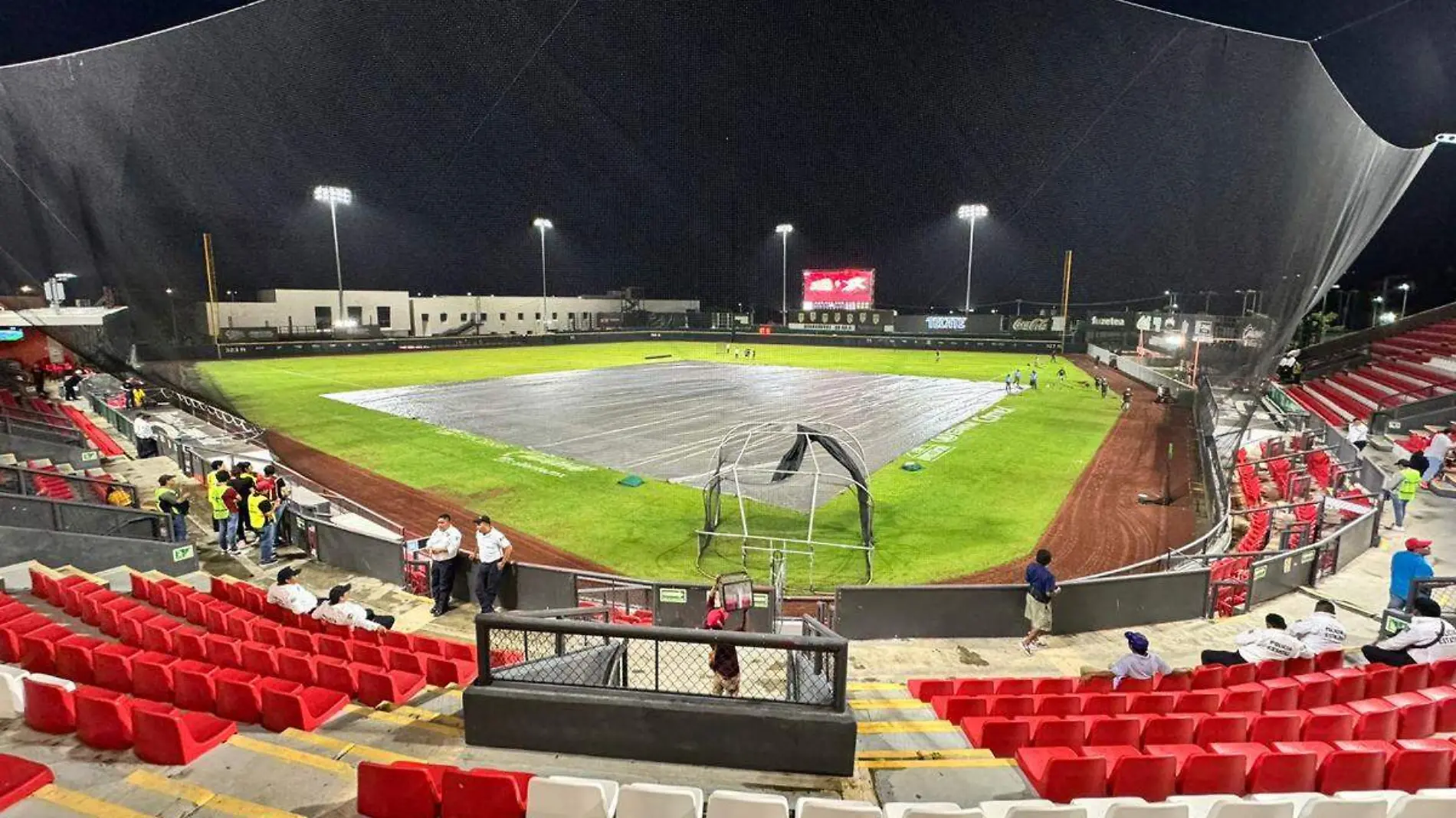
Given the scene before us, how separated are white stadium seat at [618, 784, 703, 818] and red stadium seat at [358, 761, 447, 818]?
42.4 inches

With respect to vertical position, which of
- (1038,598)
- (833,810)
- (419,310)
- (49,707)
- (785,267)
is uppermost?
(785,267)

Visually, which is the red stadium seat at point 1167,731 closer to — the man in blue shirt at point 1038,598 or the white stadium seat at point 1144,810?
the white stadium seat at point 1144,810

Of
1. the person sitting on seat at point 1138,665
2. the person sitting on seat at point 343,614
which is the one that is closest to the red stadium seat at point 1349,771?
the person sitting on seat at point 1138,665

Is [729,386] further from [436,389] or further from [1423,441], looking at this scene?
[1423,441]

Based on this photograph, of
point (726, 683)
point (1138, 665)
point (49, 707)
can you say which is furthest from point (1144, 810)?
point (49, 707)

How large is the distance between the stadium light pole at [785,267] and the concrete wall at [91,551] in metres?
47.8

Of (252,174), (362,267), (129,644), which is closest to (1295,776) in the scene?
(129,644)

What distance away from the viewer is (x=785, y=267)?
6506cm

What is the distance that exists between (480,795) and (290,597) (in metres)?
6.55

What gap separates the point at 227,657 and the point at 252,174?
19792mm

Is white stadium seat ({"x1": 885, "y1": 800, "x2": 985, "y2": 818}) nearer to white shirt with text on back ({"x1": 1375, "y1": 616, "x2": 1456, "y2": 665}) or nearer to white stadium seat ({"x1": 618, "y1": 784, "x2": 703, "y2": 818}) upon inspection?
white stadium seat ({"x1": 618, "y1": 784, "x2": 703, "y2": 818})

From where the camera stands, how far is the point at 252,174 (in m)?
21.0

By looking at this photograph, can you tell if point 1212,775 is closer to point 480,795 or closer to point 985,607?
point 480,795

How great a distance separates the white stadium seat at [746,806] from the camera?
3562 mm
